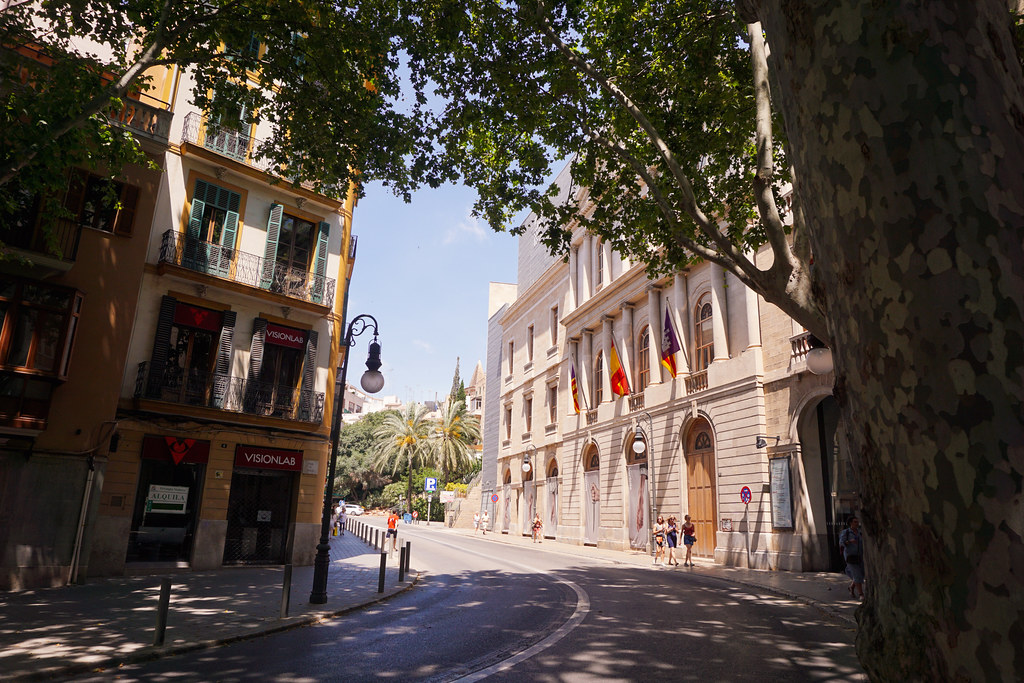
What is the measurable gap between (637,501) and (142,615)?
21445 millimetres

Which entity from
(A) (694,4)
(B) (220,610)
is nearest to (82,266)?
(B) (220,610)

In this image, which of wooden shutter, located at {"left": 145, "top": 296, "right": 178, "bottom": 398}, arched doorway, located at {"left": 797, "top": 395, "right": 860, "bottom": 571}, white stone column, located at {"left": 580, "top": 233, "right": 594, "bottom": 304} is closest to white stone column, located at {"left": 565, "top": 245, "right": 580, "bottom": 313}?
white stone column, located at {"left": 580, "top": 233, "right": 594, "bottom": 304}

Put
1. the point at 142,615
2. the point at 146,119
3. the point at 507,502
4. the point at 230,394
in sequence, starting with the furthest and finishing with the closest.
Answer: the point at 507,502 → the point at 230,394 → the point at 146,119 → the point at 142,615

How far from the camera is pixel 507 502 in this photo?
43.8 metres

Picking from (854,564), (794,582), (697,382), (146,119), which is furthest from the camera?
(697,382)

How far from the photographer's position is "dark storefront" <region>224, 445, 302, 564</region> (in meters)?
17.6

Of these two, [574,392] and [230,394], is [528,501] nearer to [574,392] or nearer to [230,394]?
[574,392]

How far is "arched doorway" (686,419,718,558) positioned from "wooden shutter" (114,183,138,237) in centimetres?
1978

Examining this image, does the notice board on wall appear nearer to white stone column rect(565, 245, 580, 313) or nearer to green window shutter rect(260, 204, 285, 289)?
green window shutter rect(260, 204, 285, 289)

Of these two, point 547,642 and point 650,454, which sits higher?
point 650,454

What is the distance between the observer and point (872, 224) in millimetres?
1973

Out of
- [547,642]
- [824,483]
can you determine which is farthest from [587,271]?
[547,642]

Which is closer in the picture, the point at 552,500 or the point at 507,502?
the point at 552,500

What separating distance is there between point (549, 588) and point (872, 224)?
42.9 ft
